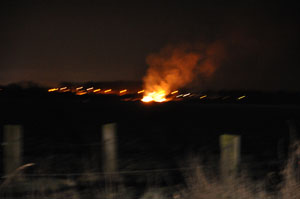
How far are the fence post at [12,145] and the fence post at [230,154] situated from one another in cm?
362

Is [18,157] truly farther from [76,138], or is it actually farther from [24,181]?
[76,138]

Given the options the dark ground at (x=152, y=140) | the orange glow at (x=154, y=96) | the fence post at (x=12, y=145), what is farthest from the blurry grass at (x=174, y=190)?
the orange glow at (x=154, y=96)

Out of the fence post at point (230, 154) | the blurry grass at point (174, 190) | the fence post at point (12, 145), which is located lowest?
the blurry grass at point (174, 190)

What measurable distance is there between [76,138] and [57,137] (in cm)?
69

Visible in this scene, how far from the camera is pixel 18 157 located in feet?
26.1

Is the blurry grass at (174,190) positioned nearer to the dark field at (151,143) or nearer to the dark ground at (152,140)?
the dark field at (151,143)

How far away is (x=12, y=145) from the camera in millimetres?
7836

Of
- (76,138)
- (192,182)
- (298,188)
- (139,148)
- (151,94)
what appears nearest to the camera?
(298,188)

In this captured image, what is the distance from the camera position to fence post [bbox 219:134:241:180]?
7664 millimetres

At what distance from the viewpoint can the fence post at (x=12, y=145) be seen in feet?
25.4

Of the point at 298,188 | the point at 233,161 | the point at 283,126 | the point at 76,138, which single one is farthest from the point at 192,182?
Result: the point at 283,126

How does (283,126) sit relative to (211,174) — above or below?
Result: above

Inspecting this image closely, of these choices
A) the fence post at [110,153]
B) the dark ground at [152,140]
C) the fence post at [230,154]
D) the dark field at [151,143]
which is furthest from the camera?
the dark ground at [152,140]

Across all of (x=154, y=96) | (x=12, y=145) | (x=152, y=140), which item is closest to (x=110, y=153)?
(x=12, y=145)
